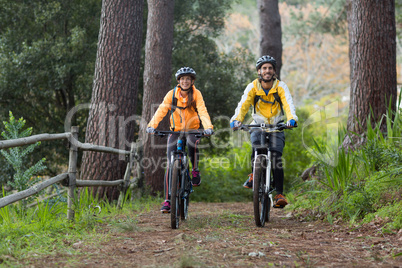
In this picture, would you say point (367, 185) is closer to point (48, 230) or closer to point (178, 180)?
point (178, 180)

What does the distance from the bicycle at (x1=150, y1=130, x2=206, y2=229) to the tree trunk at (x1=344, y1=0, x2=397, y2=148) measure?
9.53ft

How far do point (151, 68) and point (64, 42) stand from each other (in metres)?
4.14

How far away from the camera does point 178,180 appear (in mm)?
5691

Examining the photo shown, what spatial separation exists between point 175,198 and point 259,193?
1.10 meters

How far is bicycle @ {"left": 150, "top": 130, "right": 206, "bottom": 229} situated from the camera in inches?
217

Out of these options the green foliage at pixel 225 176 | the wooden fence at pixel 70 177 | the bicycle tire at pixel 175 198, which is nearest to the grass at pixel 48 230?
the wooden fence at pixel 70 177

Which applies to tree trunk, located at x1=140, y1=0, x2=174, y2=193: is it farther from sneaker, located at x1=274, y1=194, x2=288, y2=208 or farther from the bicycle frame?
sneaker, located at x1=274, y1=194, x2=288, y2=208

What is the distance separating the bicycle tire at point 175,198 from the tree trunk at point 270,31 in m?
7.16

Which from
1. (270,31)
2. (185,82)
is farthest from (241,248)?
(270,31)

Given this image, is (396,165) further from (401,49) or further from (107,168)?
(401,49)

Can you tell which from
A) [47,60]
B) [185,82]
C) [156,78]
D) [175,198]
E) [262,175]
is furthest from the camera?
[47,60]

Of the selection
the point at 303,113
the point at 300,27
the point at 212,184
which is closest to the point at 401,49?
the point at 300,27

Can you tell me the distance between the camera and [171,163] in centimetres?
581

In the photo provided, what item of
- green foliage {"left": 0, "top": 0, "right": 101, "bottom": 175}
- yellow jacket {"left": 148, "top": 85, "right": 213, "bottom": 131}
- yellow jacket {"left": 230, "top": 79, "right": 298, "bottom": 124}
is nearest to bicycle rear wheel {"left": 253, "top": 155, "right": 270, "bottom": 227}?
yellow jacket {"left": 230, "top": 79, "right": 298, "bottom": 124}
